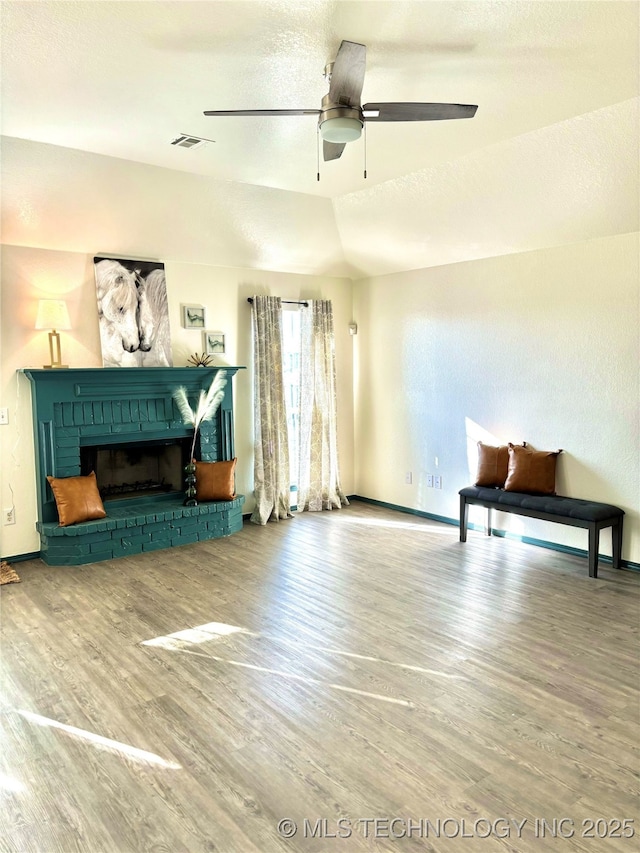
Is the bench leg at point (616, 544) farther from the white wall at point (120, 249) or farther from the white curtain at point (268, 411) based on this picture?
the white wall at point (120, 249)

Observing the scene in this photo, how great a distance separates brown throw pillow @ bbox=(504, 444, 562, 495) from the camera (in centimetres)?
494

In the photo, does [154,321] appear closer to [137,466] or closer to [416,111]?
[137,466]

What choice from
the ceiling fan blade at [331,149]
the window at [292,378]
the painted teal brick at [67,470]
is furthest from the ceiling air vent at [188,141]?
the painted teal brick at [67,470]

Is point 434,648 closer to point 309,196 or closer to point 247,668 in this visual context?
point 247,668

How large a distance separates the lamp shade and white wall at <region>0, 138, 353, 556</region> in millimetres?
232

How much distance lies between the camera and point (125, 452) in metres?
5.60

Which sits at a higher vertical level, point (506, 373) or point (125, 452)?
point (506, 373)

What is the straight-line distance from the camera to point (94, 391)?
5113mm

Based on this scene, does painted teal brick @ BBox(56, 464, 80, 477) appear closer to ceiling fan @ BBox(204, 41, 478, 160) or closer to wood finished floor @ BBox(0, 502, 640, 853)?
wood finished floor @ BBox(0, 502, 640, 853)

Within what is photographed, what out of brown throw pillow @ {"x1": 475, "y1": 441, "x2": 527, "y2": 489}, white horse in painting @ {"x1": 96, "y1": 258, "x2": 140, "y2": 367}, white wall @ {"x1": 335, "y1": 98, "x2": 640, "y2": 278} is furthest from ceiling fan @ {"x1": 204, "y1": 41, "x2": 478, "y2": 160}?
brown throw pillow @ {"x1": 475, "y1": 441, "x2": 527, "y2": 489}

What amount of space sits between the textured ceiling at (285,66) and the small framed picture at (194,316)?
1.72 metres

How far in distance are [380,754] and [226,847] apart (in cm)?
73

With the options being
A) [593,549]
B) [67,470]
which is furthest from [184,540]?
[593,549]

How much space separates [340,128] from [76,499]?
3.55m
